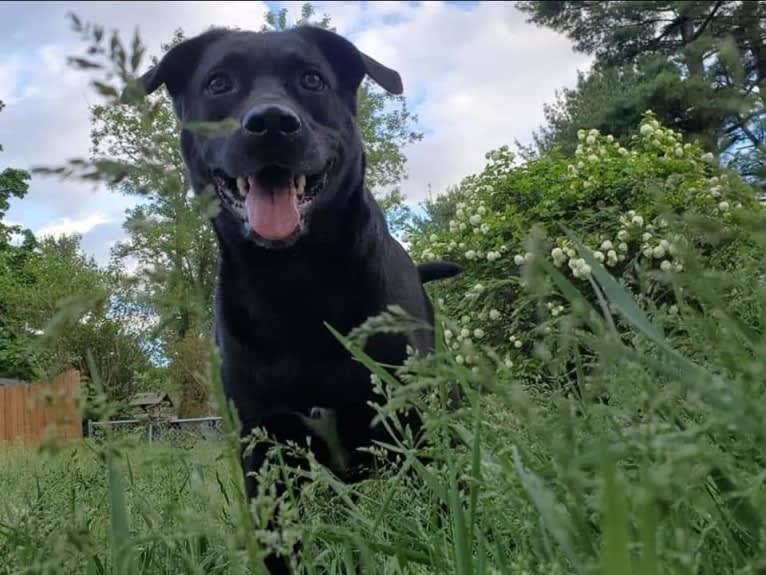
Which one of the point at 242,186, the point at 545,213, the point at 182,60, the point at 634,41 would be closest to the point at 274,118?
the point at 242,186

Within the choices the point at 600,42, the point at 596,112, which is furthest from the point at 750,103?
the point at 600,42

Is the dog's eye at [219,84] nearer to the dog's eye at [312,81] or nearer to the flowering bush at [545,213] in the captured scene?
the dog's eye at [312,81]

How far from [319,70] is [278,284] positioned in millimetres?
850

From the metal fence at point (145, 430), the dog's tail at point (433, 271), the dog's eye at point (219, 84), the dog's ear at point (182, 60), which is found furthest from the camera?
the dog's tail at point (433, 271)

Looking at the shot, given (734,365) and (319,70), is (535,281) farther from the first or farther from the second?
(319,70)

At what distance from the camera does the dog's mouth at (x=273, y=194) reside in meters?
2.81

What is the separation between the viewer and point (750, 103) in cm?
72

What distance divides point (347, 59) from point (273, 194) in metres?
0.82

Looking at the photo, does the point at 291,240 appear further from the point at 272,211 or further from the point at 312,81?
the point at 312,81

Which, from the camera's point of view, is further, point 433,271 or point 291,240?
point 433,271

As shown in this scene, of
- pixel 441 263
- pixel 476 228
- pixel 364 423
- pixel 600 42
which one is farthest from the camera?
pixel 600 42

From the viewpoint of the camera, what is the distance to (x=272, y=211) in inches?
113

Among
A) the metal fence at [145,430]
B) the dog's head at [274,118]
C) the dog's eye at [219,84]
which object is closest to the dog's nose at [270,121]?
the dog's head at [274,118]

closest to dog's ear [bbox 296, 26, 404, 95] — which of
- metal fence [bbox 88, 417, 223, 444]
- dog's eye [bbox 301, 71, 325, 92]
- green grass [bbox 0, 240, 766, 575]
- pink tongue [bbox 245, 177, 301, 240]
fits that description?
dog's eye [bbox 301, 71, 325, 92]
